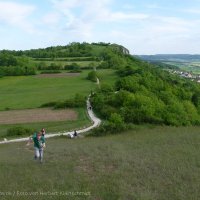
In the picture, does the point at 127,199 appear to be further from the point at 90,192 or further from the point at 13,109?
the point at 13,109

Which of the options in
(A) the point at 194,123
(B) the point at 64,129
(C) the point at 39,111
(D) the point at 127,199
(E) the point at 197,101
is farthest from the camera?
(E) the point at 197,101

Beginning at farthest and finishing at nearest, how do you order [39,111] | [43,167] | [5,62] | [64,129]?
[5,62] < [39,111] < [64,129] < [43,167]

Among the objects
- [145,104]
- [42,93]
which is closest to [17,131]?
[145,104]

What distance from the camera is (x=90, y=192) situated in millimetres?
22344

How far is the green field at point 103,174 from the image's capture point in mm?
22266

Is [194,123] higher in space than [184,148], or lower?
lower

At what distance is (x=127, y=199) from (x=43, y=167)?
26.3ft

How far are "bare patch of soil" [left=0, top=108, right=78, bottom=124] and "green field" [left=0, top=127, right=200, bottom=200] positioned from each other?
2771cm

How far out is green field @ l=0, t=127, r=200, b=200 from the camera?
22.3 m

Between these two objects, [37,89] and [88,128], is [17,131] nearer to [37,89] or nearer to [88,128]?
[88,128]

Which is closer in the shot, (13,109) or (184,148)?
(184,148)

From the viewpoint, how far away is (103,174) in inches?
1015

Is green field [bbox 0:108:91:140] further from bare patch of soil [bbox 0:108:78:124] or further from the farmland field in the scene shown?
bare patch of soil [bbox 0:108:78:124]

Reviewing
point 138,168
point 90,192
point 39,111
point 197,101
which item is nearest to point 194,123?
point 197,101
